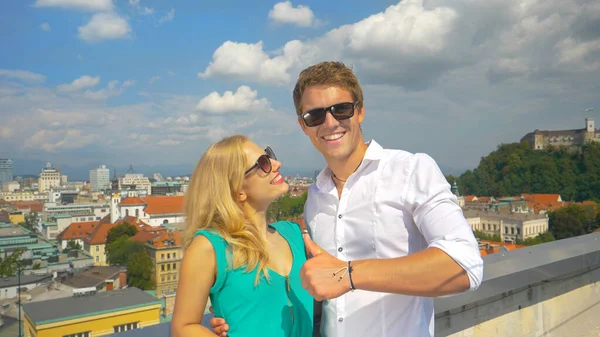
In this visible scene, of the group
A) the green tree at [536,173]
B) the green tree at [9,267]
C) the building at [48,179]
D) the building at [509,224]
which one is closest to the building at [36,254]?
the green tree at [9,267]

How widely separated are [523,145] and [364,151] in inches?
2382

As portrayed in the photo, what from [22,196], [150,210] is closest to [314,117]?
[150,210]

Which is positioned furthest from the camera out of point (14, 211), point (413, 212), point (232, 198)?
point (14, 211)

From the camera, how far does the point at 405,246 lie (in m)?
1.08

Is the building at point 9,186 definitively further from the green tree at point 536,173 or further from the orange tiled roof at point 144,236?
the green tree at point 536,173

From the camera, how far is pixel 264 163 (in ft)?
4.21

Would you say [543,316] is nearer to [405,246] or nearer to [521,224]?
[405,246]

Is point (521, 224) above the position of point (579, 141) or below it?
below

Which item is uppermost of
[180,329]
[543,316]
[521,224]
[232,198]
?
[232,198]

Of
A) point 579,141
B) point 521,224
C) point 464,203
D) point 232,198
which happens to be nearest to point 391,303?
point 232,198

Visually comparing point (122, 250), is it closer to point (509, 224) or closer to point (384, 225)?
point (509, 224)

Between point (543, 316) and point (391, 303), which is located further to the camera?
point (543, 316)

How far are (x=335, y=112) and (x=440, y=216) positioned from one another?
45 cm

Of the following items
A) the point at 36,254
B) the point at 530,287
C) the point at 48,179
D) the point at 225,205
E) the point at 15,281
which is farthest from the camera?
the point at 48,179
